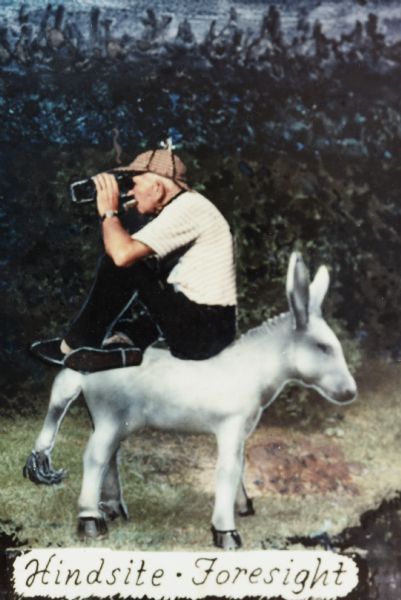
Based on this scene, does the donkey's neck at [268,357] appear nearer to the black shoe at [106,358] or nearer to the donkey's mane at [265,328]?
the donkey's mane at [265,328]

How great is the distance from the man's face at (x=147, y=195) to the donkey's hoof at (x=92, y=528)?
1.51 m

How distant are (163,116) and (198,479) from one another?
1806mm

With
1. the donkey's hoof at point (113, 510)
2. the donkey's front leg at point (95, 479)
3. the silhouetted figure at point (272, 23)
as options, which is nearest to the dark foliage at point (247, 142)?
the silhouetted figure at point (272, 23)

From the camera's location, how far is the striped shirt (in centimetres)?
342

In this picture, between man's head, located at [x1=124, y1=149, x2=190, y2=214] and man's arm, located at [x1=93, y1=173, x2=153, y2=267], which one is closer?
man's arm, located at [x1=93, y1=173, x2=153, y2=267]

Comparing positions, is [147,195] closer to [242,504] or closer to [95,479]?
[95,479]

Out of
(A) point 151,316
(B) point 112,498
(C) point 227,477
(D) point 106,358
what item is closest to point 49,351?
(D) point 106,358

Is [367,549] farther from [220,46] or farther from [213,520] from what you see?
[220,46]

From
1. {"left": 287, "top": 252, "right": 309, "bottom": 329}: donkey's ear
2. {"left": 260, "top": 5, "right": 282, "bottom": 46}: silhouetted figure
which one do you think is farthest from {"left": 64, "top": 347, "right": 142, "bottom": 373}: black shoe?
{"left": 260, "top": 5, "right": 282, "bottom": 46}: silhouetted figure

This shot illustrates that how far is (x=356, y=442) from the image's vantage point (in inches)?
140

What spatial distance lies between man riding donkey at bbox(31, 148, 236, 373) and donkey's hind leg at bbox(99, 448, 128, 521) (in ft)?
1.68

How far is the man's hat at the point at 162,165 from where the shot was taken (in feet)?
11.6

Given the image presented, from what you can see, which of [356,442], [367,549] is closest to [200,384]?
[356,442]

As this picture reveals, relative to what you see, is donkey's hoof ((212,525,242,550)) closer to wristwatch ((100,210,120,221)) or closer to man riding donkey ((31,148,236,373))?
man riding donkey ((31,148,236,373))
